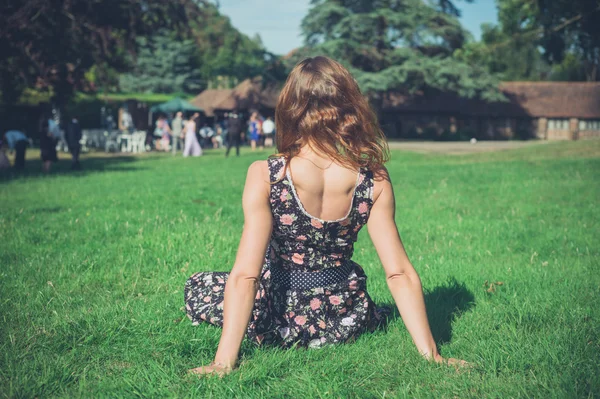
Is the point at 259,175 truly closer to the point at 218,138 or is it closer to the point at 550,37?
the point at 550,37

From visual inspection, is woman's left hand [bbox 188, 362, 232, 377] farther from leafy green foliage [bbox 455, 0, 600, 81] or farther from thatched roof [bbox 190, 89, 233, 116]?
thatched roof [bbox 190, 89, 233, 116]

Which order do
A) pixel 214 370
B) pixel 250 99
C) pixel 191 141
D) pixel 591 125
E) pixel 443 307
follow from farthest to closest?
pixel 591 125, pixel 250 99, pixel 191 141, pixel 443 307, pixel 214 370

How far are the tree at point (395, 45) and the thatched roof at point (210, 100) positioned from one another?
513 inches

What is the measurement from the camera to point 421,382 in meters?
2.95

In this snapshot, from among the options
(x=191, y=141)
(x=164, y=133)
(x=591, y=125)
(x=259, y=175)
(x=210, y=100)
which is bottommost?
(x=191, y=141)

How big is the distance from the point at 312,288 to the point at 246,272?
540 millimetres

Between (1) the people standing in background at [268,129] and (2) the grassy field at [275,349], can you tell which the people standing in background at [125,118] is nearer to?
Answer: (1) the people standing in background at [268,129]

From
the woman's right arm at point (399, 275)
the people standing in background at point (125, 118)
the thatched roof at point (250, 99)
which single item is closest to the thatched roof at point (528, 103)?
the thatched roof at point (250, 99)

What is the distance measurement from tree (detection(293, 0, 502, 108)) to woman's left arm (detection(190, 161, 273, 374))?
39.6 metres

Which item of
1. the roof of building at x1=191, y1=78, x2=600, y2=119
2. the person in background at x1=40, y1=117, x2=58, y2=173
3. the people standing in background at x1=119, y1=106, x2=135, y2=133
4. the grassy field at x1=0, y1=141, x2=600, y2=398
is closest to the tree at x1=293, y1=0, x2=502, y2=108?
the roof of building at x1=191, y1=78, x2=600, y2=119

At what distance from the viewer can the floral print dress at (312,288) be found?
10.5ft

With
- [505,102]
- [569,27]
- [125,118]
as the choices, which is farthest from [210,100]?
[569,27]

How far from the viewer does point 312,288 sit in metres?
3.40

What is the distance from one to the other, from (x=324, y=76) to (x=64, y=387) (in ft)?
6.82
